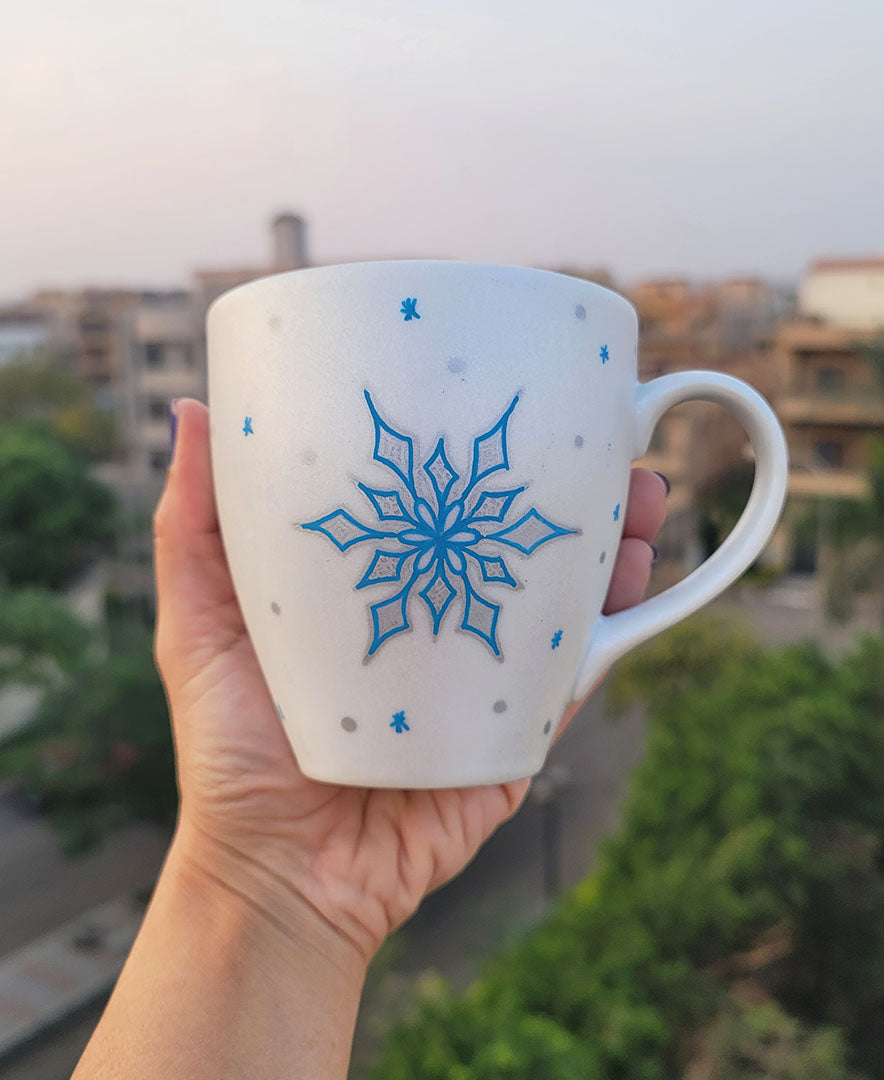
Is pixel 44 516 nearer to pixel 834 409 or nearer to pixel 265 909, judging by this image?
pixel 834 409

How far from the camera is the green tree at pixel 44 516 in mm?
9203

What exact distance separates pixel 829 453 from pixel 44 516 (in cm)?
800

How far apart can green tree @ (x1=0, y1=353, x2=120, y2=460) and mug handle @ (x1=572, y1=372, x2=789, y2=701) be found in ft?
39.0

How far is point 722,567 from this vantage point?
69 centimetres

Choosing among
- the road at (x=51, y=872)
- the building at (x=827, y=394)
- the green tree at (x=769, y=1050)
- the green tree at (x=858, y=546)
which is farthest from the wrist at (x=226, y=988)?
the building at (x=827, y=394)

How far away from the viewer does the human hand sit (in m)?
0.77

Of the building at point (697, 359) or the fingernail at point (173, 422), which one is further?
the building at point (697, 359)

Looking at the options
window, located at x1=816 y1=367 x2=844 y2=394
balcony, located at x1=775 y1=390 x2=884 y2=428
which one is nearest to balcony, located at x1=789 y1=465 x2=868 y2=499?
balcony, located at x1=775 y1=390 x2=884 y2=428

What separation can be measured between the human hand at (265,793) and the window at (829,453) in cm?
752

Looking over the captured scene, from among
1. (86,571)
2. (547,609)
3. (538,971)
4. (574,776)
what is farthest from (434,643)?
(86,571)

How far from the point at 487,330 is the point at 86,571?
10.4 metres

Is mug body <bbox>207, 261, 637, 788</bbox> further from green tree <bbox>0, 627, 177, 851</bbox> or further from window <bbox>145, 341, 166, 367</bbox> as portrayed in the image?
window <bbox>145, 341, 166, 367</bbox>

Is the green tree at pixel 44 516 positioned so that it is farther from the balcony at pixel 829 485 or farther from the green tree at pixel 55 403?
the balcony at pixel 829 485

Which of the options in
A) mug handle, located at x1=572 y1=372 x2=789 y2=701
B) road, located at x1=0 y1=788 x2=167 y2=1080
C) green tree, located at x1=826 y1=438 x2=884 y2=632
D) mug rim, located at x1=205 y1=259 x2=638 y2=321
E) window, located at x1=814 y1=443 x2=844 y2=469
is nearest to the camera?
mug rim, located at x1=205 y1=259 x2=638 y2=321
